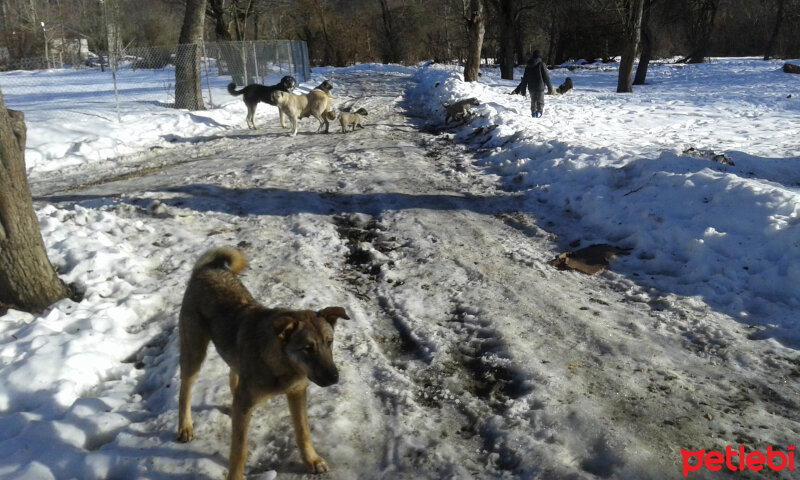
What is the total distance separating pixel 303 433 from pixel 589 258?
4543 millimetres

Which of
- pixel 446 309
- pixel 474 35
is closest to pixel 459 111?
pixel 474 35

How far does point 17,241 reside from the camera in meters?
5.05

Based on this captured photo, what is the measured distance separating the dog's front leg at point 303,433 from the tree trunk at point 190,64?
17.6 m

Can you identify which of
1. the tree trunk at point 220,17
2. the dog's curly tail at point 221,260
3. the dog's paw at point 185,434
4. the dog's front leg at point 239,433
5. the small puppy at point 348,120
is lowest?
the dog's paw at point 185,434

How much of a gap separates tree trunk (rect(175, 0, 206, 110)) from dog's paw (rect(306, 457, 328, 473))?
17723 mm

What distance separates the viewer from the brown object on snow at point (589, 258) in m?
6.43

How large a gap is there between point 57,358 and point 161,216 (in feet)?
12.5

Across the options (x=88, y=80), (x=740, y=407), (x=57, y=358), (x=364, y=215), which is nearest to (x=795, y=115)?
(x=364, y=215)

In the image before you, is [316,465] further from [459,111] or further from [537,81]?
[537,81]

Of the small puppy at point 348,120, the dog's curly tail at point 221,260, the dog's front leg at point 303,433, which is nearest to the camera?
the dog's front leg at point 303,433

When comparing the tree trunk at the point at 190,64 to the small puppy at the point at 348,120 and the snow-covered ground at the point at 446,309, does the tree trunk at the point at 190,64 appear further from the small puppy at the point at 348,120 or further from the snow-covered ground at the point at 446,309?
the snow-covered ground at the point at 446,309

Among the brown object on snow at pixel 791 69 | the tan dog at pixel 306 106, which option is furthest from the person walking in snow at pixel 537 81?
the brown object on snow at pixel 791 69

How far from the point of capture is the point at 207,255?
3943mm

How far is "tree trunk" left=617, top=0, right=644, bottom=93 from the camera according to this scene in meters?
20.1
